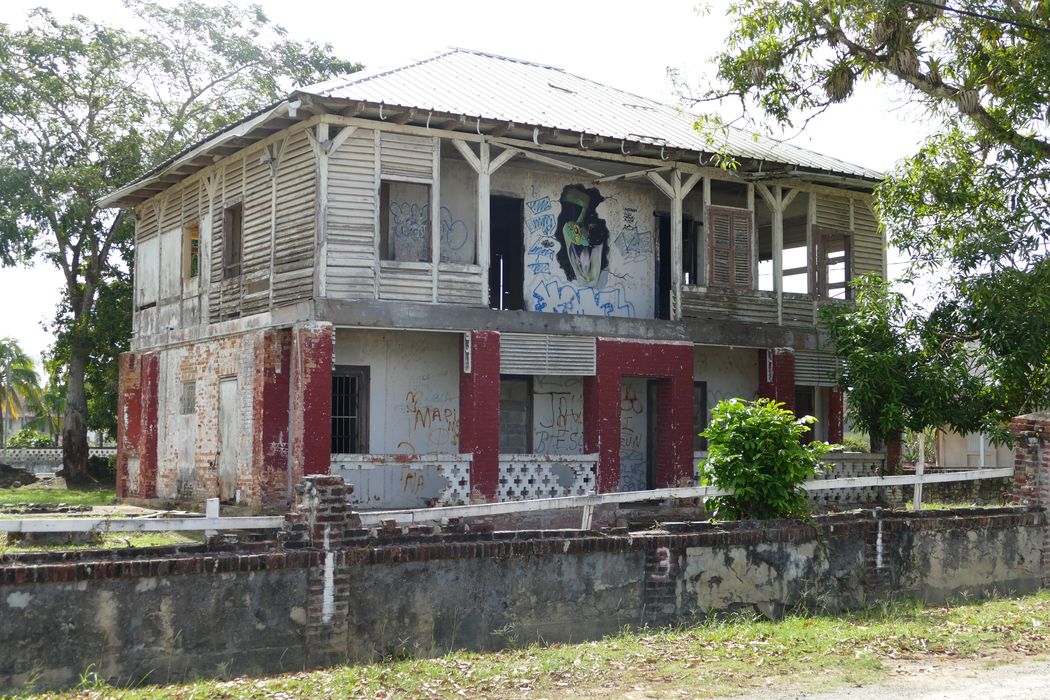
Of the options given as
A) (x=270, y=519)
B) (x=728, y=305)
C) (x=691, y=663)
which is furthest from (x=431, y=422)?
(x=691, y=663)

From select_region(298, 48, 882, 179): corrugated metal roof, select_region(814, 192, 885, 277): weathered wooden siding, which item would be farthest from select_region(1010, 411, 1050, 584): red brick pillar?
select_region(814, 192, 885, 277): weathered wooden siding

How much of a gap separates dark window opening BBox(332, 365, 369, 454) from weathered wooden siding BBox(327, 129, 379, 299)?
202 centimetres

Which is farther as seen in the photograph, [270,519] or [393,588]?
[270,519]

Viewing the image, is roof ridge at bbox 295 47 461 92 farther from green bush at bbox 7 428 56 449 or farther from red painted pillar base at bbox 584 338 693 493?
green bush at bbox 7 428 56 449

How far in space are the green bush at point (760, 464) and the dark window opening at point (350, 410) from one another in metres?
8.19

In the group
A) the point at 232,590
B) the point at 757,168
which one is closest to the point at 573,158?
the point at 757,168

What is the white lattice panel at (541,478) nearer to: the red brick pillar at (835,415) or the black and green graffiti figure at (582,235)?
the black and green graffiti figure at (582,235)

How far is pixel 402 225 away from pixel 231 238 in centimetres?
372

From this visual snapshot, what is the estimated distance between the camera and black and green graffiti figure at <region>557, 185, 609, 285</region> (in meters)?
19.6

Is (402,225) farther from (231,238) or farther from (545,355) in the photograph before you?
Result: (231,238)

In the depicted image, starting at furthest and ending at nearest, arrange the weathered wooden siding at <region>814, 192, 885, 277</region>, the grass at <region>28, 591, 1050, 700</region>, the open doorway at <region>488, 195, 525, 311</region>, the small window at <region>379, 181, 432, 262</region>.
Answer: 1. the weathered wooden siding at <region>814, 192, 885, 277</region>
2. the open doorway at <region>488, 195, 525, 311</region>
3. the small window at <region>379, 181, 432, 262</region>
4. the grass at <region>28, 591, 1050, 700</region>

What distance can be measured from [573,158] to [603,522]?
20.0 ft

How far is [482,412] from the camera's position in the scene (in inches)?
680

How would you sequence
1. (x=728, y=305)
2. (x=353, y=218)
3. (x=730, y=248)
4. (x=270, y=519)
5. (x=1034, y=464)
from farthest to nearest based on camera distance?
(x=730, y=248) → (x=728, y=305) → (x=353, y=218) → (x=1034, y=464) → (x=270, y=519)
